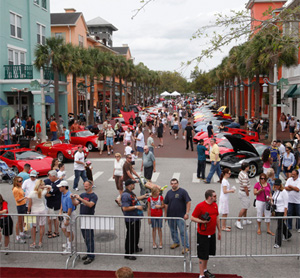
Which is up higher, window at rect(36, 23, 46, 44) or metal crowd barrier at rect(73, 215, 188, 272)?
window at rect(36, 23, 46, 44)

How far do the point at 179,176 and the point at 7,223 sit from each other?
393 inches

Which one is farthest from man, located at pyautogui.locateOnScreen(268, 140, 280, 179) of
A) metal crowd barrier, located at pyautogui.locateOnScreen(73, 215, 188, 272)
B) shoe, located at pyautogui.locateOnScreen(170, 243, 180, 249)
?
shoe, located at pyautogui.locateOnScreen(170, 243, 180, 249)

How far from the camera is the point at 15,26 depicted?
108 feet

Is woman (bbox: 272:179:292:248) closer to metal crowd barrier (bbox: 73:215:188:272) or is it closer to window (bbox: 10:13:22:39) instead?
metal crowd barrier (bbox: 73:215:188:272)

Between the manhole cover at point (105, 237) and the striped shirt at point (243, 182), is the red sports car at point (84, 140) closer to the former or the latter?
the striped shirt at point (243, 182)

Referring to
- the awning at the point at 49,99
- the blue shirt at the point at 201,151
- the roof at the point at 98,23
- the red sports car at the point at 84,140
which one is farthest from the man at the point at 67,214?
the roof at the point at 98,23

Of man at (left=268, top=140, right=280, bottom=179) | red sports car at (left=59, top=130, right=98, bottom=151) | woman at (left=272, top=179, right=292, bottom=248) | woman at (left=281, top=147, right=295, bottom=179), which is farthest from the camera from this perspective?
red sports car at (left=59, top=130, right=98, bottom=151)

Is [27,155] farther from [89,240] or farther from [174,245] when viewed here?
[174,245]

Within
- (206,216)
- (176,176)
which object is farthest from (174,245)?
(176,176)

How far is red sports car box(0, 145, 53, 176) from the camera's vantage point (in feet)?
55.7

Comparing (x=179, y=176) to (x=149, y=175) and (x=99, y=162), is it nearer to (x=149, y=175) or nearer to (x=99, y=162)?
(x=149, y=175)

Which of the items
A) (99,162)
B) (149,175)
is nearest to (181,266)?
(149,175)

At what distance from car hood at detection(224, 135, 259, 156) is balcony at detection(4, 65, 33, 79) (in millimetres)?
21898

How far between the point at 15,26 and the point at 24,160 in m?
19.6
